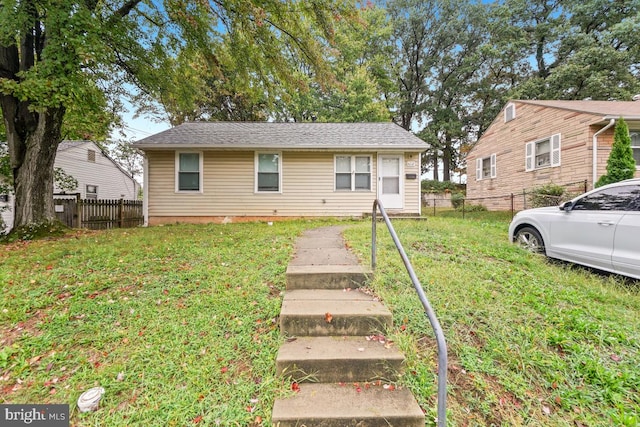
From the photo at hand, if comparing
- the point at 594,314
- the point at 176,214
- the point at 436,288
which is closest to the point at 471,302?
the point at 436,288

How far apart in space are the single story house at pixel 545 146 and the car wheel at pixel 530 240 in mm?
7098

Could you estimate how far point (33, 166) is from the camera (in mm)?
6344

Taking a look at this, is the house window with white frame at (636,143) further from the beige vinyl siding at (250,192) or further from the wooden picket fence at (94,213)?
the wooden picket fence at (94,213)

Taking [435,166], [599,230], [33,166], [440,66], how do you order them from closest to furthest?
[599,230]
[33,166]
[440,66]
[435,166]

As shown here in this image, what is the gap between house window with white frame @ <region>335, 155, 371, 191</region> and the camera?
960cm

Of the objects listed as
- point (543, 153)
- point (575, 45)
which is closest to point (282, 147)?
point (543, 153)

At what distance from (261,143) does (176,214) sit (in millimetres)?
3882

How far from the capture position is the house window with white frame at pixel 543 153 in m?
10.8

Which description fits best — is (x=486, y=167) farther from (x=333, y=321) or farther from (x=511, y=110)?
(x=333, y=321)

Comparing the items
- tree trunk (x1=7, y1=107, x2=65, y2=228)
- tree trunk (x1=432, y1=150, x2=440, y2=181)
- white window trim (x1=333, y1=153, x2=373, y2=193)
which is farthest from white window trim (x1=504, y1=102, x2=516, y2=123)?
tree trunk (x1=7, y1=107, x2=65, y2=228)

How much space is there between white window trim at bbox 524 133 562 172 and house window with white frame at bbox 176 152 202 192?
13759mm

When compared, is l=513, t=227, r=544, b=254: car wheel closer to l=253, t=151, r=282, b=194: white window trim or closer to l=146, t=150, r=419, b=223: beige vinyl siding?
l=146, t=150, r=419, b=223: beige vinyl siding

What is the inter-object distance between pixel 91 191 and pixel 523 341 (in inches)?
834

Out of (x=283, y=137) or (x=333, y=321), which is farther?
(x=283, y=137)
